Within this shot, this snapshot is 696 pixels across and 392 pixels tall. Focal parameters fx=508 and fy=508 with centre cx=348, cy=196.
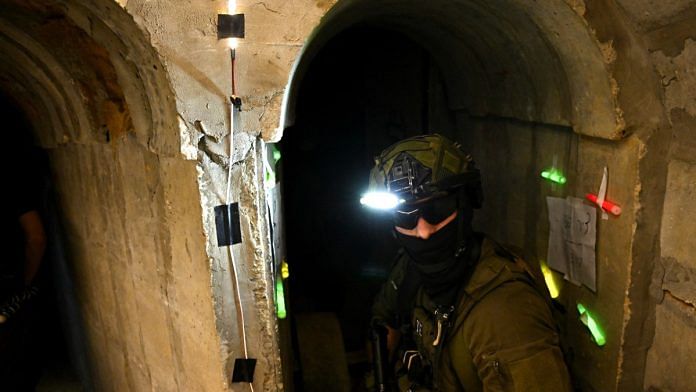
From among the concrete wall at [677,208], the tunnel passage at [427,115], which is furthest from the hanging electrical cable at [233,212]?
the concrete wall at [677,208]

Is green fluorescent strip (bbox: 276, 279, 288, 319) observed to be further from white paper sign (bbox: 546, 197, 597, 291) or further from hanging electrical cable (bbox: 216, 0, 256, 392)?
white paper sign (bbox: 546, 197, 597, 291)

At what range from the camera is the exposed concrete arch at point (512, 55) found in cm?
252

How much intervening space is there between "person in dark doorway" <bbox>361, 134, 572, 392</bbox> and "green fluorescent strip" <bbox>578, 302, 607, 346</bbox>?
454 mm

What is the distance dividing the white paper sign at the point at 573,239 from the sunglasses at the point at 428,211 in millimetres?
823

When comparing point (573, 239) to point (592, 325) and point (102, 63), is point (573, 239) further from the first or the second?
point (102, 63)

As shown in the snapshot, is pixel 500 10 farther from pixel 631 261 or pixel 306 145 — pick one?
pixel 306 145

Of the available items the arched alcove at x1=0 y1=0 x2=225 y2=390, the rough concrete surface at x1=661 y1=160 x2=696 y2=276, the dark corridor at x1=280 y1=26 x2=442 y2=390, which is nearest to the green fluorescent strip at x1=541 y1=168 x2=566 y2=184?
the rough concrete surface at x1=661 y1=160 x2=696 y2=276

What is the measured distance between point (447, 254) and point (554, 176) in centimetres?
106

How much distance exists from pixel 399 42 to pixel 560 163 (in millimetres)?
3065

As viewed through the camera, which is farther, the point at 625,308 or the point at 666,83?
the point at 625,308

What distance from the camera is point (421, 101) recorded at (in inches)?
223

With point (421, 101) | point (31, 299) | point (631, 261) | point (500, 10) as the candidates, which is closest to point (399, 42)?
point (421, 101)

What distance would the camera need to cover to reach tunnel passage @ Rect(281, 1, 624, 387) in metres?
2.80

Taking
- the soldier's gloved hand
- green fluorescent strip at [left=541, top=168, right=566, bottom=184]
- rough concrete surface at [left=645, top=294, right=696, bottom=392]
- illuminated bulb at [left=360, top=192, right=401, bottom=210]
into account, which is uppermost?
green fluorescent strip at [left=541, top=168, right=566, bottom=184]
